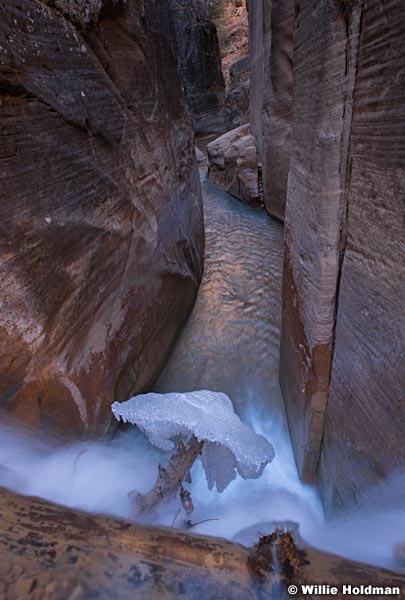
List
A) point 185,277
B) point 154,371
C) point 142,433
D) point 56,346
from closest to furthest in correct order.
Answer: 1. point 56,346
2. point 142,433
3. point 154,371
4. point 185,277

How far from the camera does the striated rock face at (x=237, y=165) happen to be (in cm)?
698

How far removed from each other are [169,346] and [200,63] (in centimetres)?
1264

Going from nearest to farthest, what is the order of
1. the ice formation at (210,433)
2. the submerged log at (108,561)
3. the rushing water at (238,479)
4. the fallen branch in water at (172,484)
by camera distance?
the submerged log at (108,561)
the rushing water at (238,479)
the fallen branch in water at (172,484)
the ice formation at (210,433)

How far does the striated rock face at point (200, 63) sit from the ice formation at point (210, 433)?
1270 centimetres

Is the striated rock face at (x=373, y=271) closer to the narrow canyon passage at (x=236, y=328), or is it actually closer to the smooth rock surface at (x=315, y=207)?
the smooth rock surface at (x=315, y=207)

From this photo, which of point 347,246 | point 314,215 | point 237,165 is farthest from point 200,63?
point 347,246

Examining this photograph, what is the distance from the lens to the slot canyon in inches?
40.3

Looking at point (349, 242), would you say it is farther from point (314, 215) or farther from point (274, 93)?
point (274, 93)

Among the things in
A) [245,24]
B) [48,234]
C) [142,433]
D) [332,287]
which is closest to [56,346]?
[48,234]

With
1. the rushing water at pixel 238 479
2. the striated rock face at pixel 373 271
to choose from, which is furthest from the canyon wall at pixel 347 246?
the rushing water at pixel 238 479

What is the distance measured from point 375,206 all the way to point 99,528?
162 cm

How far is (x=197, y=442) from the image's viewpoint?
2609 millimetres

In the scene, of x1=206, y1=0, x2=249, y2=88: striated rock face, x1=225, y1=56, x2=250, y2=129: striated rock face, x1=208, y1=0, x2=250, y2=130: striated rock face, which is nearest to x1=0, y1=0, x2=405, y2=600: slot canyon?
x1=225, y1=56, x2=250, y2=129: striated rock face

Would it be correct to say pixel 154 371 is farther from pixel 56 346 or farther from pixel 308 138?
pixel 308 138
